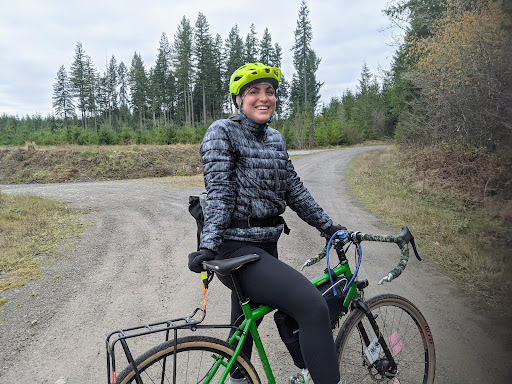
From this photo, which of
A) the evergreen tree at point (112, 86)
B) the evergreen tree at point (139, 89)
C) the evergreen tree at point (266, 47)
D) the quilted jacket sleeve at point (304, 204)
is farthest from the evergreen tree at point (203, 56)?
the quilted jacket sleeve at point (304, 204)

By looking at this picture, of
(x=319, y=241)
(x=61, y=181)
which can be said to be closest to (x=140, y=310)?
(x=319, y=241)

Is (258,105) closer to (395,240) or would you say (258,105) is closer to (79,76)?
(395,240)

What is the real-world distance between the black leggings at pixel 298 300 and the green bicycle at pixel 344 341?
0.25 feet

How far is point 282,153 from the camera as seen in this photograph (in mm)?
2098

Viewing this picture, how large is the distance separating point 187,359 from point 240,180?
36.8 inches

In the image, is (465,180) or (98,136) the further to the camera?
(98,136)

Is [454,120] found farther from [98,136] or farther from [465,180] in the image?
[98,136]

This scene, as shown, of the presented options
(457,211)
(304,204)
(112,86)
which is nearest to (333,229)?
(304,204)

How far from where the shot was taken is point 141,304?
3924mm

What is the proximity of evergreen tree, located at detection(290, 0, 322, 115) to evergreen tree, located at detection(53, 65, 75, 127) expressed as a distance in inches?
1449

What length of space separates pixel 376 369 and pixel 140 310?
2565mm

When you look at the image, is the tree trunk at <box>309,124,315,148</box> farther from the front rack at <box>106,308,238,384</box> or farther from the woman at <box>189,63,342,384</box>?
the front rack at <box>106,308,238,384</box>

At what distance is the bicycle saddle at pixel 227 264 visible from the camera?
1656 millimetres

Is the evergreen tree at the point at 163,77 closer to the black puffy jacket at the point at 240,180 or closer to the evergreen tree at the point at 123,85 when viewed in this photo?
the evergreen tree at the point at 123,85
